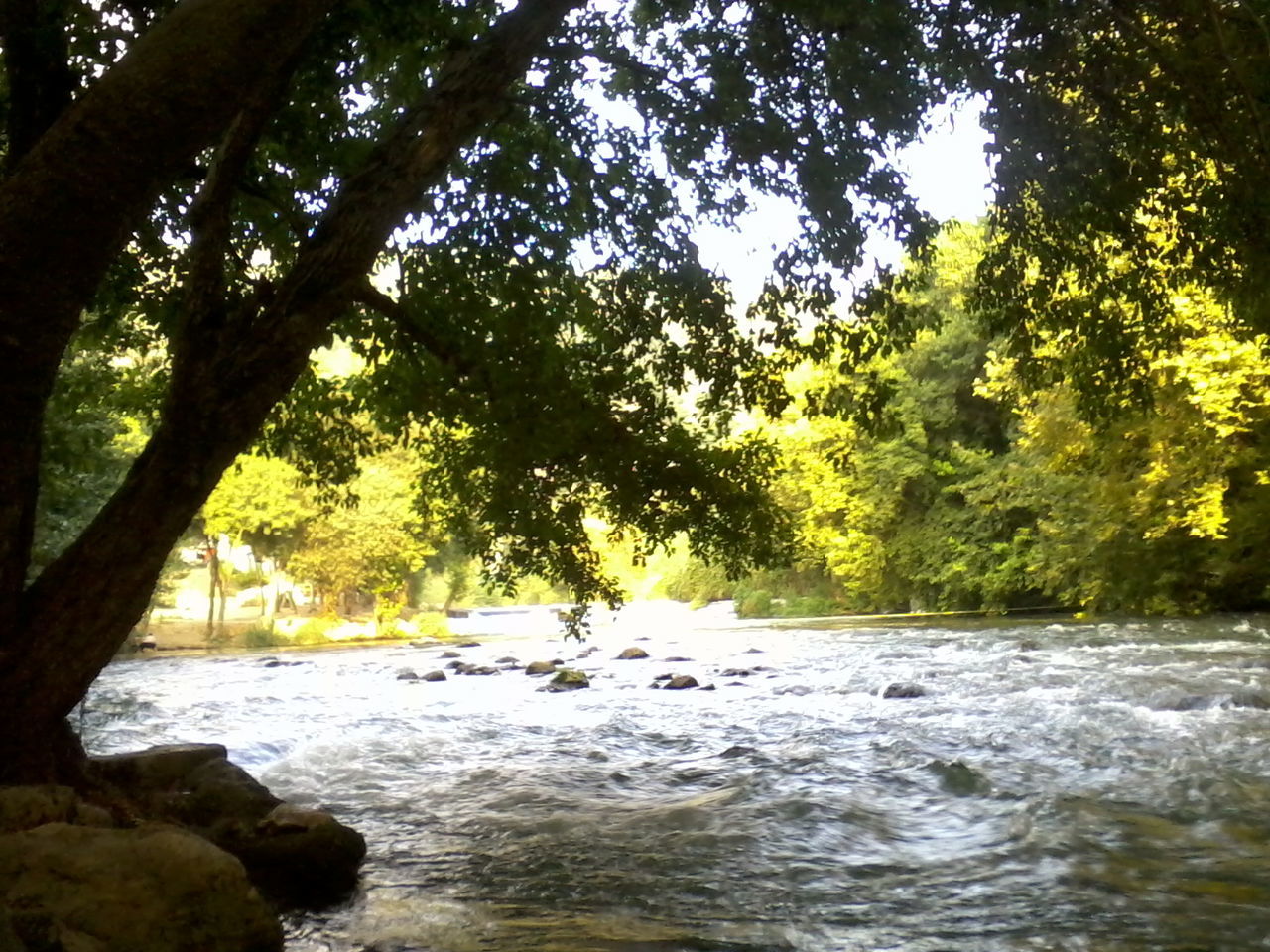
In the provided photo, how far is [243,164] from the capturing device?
5359 mm

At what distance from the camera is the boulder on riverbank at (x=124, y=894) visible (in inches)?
155

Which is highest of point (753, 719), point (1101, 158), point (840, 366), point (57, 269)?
point (1101, 158)

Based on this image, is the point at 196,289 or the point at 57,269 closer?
the point at 57,269

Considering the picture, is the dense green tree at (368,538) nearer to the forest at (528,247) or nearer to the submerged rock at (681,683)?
the submerged rock at (681,683)

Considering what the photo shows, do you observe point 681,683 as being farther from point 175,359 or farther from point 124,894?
point 124,894

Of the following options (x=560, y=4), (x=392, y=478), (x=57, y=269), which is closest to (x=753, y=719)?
(x=560, y=4)

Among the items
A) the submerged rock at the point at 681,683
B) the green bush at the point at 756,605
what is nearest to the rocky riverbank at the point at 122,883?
the submerged rock at the point at 681,683

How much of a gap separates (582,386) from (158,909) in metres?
5.90

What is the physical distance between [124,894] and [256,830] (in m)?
1.74

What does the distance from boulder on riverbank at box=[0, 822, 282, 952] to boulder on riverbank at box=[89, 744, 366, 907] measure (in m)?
1.11

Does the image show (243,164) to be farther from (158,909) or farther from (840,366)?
(840,366)

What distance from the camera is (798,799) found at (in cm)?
810

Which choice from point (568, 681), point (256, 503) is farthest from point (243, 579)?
point (568, 681)

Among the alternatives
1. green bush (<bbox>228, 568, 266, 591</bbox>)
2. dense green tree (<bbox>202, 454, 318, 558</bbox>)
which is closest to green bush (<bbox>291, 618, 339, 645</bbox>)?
dense green tree (<bbox>202, 454, 318, 558</bbox>)
